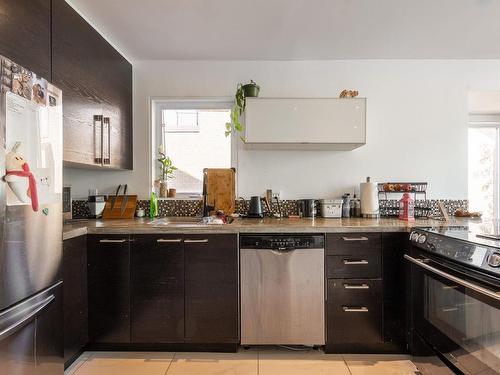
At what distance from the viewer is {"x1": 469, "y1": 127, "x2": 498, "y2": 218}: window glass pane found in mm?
3156

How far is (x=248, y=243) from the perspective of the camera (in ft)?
6.35

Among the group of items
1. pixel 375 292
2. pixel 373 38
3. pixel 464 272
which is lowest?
pixel 375 292

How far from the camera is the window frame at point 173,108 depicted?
2631 millimetres

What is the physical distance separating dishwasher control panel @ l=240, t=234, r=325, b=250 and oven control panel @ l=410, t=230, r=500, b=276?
0.58m

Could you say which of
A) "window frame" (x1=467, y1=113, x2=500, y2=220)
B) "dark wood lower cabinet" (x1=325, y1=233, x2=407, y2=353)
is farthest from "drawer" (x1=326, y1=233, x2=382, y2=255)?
"window frame" (x1=467, y1=113, x2=500, y2=220)

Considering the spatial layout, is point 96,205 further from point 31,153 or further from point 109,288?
point 31,153

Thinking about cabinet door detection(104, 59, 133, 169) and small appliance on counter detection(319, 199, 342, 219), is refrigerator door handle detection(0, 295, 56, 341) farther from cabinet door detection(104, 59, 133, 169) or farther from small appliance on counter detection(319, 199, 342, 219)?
small appliance on counter detection(319, 199, 342, 219)

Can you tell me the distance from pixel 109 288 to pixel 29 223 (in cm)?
90

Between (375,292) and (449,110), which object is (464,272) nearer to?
(375,292)

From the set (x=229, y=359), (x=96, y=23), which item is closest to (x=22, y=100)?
(x=96, y=23)

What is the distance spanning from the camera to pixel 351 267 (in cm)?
193

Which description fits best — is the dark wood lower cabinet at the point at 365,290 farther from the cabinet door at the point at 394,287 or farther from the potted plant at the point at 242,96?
the potted plant at the point at 242,96

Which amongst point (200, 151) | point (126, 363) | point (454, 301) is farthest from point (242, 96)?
point (126, 363)

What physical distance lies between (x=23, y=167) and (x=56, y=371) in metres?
1.02
